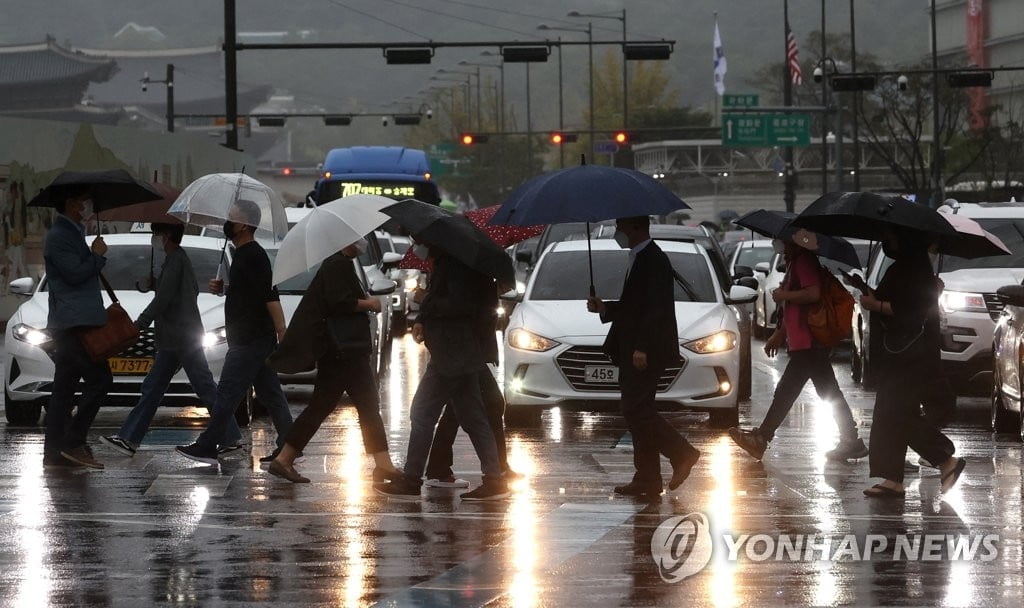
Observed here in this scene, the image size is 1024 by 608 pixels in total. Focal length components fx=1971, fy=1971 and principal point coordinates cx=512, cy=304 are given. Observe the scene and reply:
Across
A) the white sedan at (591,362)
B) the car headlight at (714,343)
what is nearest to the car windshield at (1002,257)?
the white sedan at (591,362)

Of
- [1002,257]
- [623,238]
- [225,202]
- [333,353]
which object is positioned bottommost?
[1002,257]

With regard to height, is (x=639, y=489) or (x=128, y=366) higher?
(x=128, y=366)

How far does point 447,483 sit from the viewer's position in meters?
11.6

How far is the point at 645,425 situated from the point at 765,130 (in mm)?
60403

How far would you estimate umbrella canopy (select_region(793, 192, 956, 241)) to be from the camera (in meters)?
11.1

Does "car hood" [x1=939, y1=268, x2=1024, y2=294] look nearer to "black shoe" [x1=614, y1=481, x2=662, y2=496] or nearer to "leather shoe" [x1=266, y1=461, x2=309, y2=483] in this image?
"black shoe" [x1=614, y1=481, x2=662, y2=496]

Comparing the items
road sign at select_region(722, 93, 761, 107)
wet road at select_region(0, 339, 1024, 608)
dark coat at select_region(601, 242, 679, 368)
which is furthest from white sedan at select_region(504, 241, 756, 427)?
road sign at select_region(722, 93, 761, 107)

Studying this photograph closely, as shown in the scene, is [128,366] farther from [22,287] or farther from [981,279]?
[981,279]

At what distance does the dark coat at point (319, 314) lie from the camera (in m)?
11.4

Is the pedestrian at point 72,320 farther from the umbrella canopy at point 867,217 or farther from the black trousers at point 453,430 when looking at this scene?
the umbrella canopy at point 867,217

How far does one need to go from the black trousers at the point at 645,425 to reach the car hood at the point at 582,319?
4.17 metres

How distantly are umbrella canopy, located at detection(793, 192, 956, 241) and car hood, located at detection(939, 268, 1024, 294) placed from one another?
19.4ft

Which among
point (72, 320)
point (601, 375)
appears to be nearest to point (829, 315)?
point (601, 375)

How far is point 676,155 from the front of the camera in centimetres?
15138
